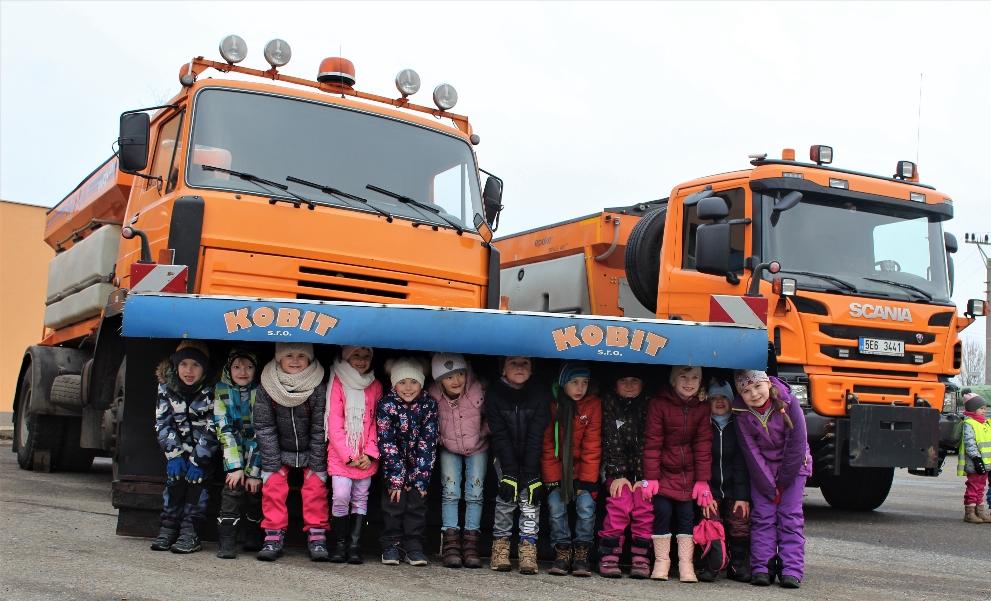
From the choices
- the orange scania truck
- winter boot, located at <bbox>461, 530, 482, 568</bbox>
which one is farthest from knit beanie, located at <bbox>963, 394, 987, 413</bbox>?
winter boot, located at <bbox>461, 530, 482, 568</bbox>

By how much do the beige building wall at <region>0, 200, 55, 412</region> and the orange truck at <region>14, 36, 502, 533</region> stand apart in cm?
1851

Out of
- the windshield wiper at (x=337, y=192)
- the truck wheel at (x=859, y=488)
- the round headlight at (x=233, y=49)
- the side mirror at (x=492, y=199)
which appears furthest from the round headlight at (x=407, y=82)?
the truck wheel at (x=859, y=488)

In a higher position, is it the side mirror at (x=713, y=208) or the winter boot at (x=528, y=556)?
the side mirror at (x=713, y=208)

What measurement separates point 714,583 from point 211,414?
316 centimetres

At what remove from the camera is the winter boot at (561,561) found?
7.04 m

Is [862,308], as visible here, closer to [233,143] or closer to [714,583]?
[714,583]

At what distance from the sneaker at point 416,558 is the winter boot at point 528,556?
565 millimetres

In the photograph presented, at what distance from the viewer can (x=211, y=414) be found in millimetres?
7164

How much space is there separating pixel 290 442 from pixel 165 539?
3.03ft

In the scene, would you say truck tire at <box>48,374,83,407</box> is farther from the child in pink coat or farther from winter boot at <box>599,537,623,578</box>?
winter boot at <box>599,537,623,578</box>

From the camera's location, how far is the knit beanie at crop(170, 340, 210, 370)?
7066 millimetres

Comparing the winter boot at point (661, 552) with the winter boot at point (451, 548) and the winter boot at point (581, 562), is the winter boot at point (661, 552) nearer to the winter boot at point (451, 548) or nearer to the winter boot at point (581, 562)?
the winter boot at point (581, 562)

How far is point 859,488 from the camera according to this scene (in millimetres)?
12680

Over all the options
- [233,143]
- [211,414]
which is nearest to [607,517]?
[211,414]
